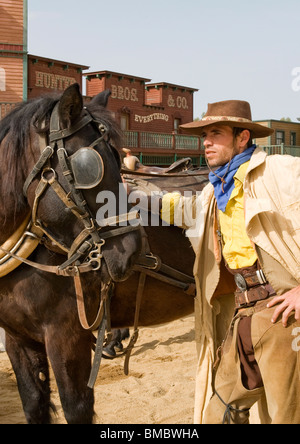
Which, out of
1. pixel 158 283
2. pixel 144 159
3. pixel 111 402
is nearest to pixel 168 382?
pixel 111 402

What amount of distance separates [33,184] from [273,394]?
1.46m

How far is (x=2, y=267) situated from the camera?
2.51m

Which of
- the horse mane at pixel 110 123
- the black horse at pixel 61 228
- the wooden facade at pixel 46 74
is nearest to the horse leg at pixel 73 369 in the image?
the black horse at pixel 61 228

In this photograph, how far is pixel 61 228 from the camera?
2.35 metres

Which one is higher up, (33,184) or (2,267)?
(33,184)

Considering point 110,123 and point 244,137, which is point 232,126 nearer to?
point 244,137

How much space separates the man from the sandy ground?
3.90ft

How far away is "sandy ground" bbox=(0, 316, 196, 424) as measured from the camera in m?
3.79

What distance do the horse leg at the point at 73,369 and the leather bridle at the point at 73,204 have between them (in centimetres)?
42

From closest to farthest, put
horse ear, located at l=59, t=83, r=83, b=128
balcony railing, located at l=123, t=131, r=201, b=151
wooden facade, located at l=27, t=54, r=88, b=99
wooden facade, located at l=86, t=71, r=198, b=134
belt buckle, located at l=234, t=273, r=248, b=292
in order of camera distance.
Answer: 1. horse ear, located at l=59, t=83, r=83, b=128
2. belt buckle, located at l=234, t=273, r=248, b=292
3. wooden facade, located at l=27, t=54, r=88, b=99
4. balcony railing, located at l=123, t=131, r=201, b=151
5. wooden facade, located at l=86, t=71, r=198, b=134

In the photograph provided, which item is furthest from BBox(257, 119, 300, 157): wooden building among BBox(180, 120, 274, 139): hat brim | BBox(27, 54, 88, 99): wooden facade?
BBox(180, 120, 274, 139): hat brim

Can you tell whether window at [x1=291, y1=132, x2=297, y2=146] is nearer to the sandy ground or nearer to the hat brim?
the sandy ground

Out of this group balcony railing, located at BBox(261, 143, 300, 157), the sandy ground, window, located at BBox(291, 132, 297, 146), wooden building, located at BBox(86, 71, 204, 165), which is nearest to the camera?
the sandy ground

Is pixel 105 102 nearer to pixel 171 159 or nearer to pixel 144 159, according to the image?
pixel 144 159
